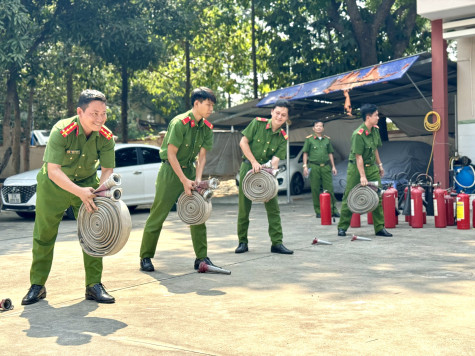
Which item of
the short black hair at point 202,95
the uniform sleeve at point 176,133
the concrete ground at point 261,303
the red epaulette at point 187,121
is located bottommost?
the concrete ground at point 261,303

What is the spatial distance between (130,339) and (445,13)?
1137 cm

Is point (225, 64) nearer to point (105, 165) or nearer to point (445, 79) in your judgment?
point (445, 79)

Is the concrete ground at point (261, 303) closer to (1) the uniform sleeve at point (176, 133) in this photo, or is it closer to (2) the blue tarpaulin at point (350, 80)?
(1) the uniform sleeve at point (176, 133)

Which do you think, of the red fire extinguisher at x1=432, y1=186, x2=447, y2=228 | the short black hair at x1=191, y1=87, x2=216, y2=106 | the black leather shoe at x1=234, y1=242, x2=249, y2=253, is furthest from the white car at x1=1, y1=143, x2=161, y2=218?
the short black hair at x1=191, y1=87, x2=216, y2=106

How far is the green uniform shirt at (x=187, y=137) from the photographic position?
7.32m

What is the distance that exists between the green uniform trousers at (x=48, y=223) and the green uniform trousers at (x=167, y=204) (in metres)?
1.41

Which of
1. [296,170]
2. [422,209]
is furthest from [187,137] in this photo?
[296,170]

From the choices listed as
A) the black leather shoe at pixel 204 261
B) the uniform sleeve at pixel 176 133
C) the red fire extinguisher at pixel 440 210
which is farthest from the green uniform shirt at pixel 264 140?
the red fire extinguisher at pixel 440 210

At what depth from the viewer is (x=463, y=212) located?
11320 mm

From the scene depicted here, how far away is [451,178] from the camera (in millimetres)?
14203

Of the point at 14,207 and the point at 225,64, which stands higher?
the point at 225,64

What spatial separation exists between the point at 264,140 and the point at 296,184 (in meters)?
12.7

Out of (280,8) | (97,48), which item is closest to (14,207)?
(97,48)

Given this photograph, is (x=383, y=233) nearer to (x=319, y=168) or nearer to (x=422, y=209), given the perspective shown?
(x=422, y=209)
